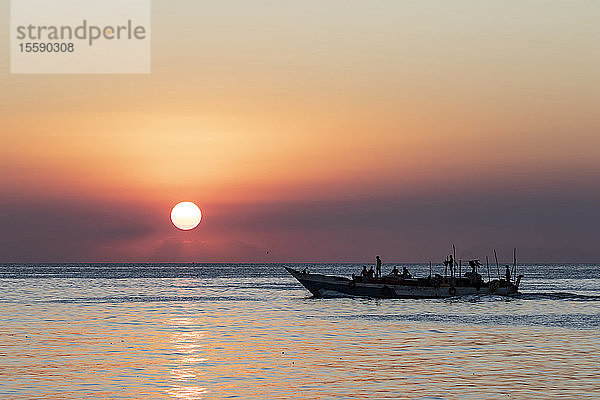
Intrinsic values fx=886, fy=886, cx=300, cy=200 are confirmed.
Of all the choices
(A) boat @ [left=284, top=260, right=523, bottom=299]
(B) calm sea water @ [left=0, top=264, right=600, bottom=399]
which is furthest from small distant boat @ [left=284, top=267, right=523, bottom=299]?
(B) calm sea water @ [left=0, top=264, right=600, bottom=399]

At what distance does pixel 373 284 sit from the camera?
84.1m

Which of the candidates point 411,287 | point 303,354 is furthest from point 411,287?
point 303,354

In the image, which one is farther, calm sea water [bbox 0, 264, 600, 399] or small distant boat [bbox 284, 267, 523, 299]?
small distant boat [bbox 284, 267, 523, 299]

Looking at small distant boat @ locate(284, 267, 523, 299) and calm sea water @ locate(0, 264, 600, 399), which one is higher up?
small distant boat @ locate(284, 267, 523, 299)

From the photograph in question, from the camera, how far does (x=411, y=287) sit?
84.8 meters

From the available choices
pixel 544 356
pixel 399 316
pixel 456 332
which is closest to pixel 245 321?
pixel 399 316

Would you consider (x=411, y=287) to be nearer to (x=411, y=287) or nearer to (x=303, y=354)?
(x=411, y=287)

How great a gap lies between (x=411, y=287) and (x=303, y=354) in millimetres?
45959

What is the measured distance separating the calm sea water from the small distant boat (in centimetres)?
1308

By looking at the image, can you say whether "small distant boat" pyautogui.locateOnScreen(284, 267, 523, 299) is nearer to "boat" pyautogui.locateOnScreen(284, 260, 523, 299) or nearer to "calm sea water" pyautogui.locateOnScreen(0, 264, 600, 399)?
"boat" pyautogui.locateOnScreen(284, 260, 523, 299)

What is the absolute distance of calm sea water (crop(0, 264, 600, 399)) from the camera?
99.6ft

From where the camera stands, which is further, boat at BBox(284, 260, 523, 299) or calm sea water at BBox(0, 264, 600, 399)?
boat at BBox(284, 260, 523, 299)

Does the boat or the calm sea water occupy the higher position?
the boat

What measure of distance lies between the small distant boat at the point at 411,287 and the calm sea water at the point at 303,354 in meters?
13.1
